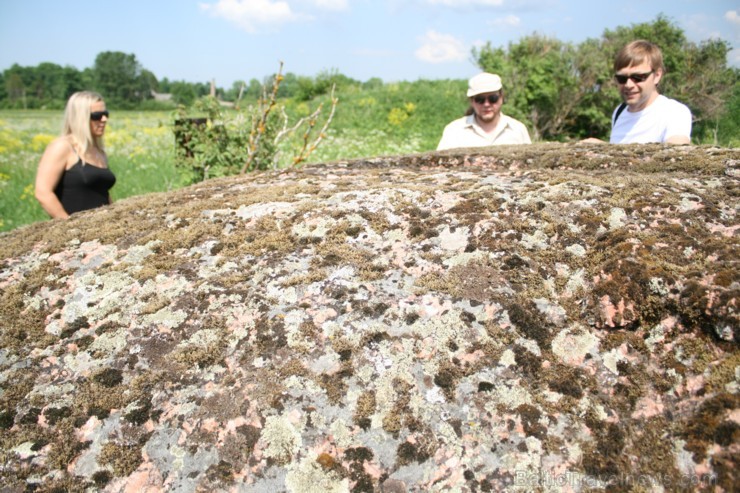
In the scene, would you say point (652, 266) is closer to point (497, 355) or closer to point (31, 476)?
point (497, 355)

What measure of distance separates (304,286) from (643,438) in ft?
3.16

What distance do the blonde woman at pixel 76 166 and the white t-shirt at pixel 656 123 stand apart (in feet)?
14.6

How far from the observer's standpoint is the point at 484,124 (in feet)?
16.7

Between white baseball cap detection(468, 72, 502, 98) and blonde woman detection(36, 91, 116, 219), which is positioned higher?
white baseball cap detection(468, 72, 502, 98)

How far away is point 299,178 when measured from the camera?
2.43 m

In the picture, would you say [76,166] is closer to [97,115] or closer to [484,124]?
[97,115]

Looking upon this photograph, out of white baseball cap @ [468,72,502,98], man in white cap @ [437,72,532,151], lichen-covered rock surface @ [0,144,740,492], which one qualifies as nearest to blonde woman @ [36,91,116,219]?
lichen-covered rock surface @ [0,144,740,492]

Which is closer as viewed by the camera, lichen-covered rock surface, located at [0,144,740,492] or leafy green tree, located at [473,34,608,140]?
lichen-covered rock surface, located at [0,144,740,492]

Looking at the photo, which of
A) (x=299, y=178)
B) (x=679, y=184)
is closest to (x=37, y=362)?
(x=299, y=178)

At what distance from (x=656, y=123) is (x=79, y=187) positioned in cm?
482

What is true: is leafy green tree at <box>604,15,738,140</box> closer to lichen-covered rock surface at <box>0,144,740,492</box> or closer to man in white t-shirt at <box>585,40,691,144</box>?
man in white t-shirt at <box>585,40,691,144</box>

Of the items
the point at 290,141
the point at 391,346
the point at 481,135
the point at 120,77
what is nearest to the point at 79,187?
the point at 481,135

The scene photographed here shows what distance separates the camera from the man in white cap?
15.9 ft

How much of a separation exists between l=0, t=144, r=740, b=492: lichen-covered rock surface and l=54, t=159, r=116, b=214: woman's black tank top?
2.74m
